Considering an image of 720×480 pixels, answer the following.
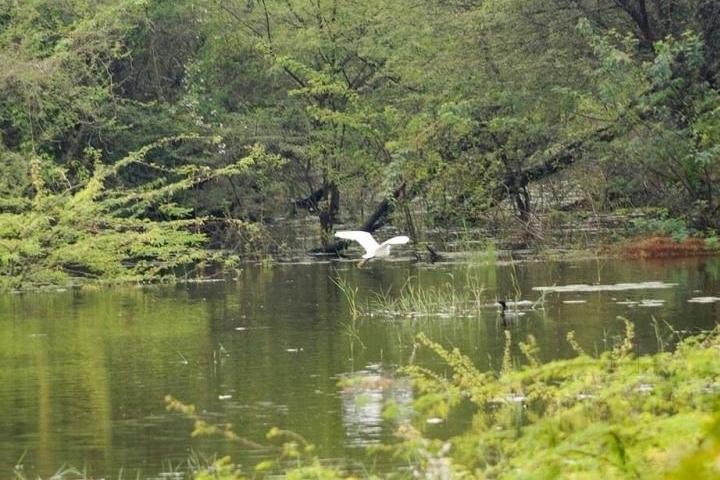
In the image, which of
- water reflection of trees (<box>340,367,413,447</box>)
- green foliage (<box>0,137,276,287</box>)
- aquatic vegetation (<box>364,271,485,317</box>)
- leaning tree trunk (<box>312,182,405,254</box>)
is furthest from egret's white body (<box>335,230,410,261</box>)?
leaning tree trunk (<box>312,182,405,254</box>)

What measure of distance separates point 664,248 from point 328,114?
9.04 m

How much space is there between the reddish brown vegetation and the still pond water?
1.04 metres

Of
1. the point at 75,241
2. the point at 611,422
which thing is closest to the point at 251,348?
the point at 75,241

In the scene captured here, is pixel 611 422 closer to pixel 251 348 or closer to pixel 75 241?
pixel 251 348

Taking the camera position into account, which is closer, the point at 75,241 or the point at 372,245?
the point at 372,245

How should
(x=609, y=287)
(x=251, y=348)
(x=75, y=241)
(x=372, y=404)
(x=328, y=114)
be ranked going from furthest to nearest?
1. (x=328, y=114)
2. (x=75, y=241)
3. (x=609, y=287)
4. (x=251, y=348)
5. (x=372, y=404)

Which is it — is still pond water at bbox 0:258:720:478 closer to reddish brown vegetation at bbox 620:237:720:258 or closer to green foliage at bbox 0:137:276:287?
green foliage at bbox 0:137:276:287

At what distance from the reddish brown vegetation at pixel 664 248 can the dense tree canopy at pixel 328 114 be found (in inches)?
26.7

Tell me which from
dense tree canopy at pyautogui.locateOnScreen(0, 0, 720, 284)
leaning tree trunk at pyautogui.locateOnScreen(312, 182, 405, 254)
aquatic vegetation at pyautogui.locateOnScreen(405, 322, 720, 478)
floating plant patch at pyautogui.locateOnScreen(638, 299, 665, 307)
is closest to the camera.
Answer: aquatic vegetation at pyautogui.locateOnScreen(405, 322, 720, 478)

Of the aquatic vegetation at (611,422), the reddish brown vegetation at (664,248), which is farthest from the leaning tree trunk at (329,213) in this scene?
the aquatic vegetation at (611,422)

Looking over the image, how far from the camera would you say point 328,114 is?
33812 millimetres

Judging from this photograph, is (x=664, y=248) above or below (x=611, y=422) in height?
above

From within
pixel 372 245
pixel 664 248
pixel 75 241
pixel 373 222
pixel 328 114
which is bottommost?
pixel 664 248

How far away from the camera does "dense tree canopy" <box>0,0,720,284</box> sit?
88.3 ft
